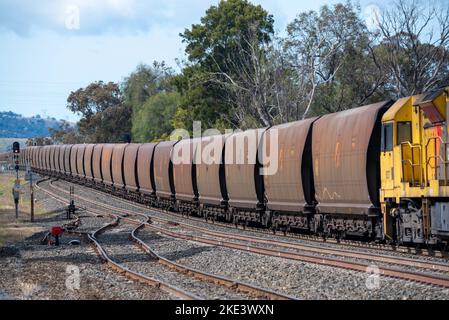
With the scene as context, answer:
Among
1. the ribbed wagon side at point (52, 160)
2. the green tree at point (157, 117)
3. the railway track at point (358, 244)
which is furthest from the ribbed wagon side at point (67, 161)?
the railway track at point (358, 244)

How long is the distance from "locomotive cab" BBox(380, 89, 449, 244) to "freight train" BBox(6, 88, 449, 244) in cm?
2

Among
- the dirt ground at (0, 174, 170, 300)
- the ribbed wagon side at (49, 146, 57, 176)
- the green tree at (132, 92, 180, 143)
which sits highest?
the green tree at (132, 92, 180, 143)

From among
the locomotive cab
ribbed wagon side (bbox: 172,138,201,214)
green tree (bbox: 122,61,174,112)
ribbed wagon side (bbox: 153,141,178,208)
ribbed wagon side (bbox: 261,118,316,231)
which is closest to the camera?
the locomotive cab

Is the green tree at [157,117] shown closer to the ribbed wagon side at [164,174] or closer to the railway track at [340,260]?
the ribbed wagon side at [164,174]

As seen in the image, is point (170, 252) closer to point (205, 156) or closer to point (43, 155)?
point (205, 156)

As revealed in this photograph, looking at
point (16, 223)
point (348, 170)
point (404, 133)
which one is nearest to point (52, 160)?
point (16, 223)

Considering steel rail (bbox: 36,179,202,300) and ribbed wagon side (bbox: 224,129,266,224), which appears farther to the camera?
ribbed wagon side (bbox: 224,129,266,224)

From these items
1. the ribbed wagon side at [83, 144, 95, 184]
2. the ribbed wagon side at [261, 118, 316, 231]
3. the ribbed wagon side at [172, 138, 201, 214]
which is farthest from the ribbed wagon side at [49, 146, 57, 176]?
the ribbed wagon side at [261, 118, 316, 231]

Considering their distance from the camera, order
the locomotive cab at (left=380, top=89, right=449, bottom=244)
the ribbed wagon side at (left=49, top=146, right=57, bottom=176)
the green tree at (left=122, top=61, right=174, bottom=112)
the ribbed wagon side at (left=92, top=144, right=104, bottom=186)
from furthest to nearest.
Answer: the green tree at (left=122, top=61, right=174, bottom=112) < the ribbed wagon side at (left=49, top=146, right=57, bottom=176) < the ribbed wagon side at (left=92, top=144, right=104, bottom=186) < the locomotive cab at (left=380, top=89, right=449, bottom=244)

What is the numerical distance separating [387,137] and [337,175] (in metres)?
2.64

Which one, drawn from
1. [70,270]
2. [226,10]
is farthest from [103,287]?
[226,10]

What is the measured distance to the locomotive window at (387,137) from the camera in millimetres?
16156

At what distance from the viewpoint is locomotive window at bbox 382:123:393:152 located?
53.0 feet

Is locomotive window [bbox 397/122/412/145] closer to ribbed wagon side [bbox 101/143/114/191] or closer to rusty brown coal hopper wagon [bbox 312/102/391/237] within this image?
rusty brown coal hopper wagon [bbox 312/102/391/237]
